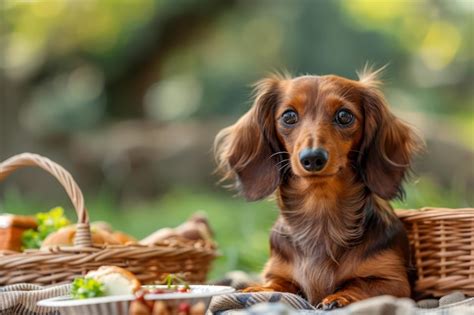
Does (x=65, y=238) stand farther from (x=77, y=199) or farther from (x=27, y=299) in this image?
(x=27, y=299)

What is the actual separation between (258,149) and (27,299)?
0.97 metres

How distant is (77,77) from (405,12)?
4456 mm

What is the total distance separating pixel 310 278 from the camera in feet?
9.88

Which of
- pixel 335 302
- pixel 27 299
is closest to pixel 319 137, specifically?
pixel 335 302

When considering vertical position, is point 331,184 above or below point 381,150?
below

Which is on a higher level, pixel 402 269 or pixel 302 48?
pixel 302 48

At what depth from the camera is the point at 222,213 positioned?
7.61m

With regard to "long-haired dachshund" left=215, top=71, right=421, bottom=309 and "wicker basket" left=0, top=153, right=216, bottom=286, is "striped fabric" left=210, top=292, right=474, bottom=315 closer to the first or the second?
"long-haired dachshund" left=215, top=71, right=421, bottom=309

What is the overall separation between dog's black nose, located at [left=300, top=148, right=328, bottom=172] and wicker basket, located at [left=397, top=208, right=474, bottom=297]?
0.66m

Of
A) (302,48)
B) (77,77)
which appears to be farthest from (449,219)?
(77,77)

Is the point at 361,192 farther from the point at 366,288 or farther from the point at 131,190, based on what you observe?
the point at 131,190

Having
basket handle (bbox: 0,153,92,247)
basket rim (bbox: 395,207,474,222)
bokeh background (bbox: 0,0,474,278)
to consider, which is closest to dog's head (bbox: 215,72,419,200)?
basket rim (bbox: 395,207,474,222)

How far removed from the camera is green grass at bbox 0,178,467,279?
4688mm

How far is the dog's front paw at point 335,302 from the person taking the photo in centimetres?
272
